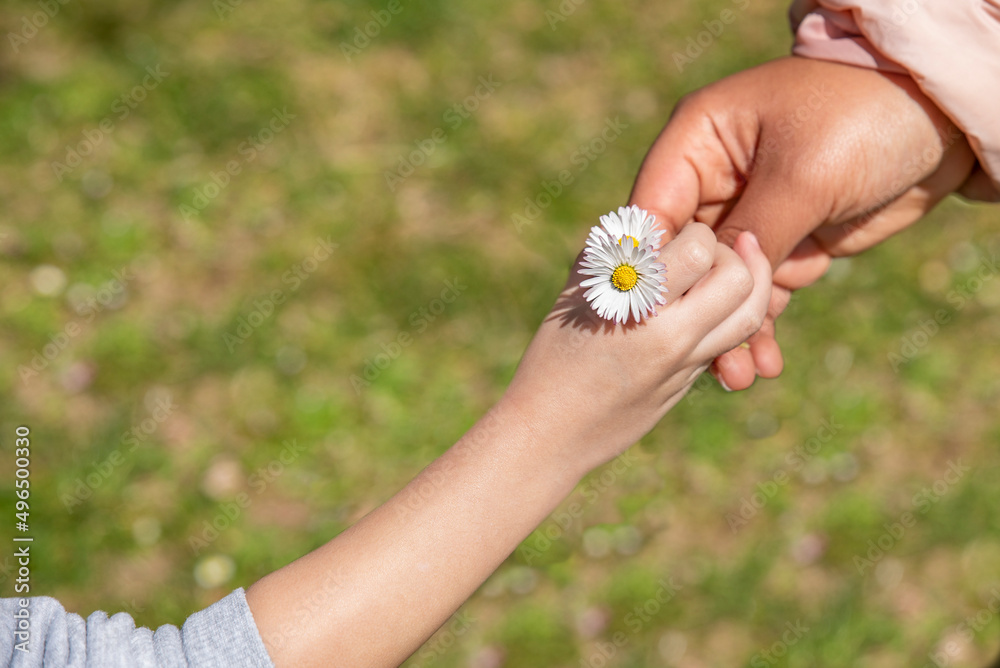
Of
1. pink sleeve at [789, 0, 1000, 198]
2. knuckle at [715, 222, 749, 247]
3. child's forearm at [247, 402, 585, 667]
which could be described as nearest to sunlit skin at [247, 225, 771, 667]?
child's forearm at [247, 402, 585, 667]

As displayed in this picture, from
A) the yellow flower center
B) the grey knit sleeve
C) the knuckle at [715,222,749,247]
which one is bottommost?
the grey knit sleeve

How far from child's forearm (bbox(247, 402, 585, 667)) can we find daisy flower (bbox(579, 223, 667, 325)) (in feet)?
1.04

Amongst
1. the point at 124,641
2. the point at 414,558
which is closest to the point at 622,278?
the point at 414,558

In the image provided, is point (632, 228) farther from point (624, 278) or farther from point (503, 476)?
point (503, 476)

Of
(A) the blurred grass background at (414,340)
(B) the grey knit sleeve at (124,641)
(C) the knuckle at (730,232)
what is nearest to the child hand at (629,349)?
Result: (C) the knuckle at (730,232)

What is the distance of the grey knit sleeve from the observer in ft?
5.00

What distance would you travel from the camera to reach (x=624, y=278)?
168 centimetres

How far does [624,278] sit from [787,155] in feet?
2.55

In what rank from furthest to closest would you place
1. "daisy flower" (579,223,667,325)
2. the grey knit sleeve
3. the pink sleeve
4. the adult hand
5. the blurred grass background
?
the blurred grass background, the adult hand, the pink sleeve, "daisy flower" (579,223,667,325), the grey knit sleeve

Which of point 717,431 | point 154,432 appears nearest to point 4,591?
point 154,432

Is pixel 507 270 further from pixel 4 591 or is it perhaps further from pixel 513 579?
pixel 4 591

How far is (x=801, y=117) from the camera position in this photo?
2.16 metres

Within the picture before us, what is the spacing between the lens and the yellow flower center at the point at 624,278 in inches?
66.1

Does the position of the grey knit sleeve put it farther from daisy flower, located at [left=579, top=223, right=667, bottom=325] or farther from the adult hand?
the adult hand
